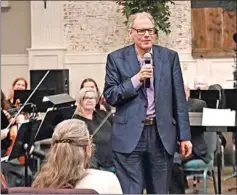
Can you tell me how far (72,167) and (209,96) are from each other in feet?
13.9

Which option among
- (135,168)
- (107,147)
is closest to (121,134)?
(135,168)

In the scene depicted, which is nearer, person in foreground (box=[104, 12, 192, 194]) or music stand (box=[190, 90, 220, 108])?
person in foreground (box=[104, 12, 192, 194])

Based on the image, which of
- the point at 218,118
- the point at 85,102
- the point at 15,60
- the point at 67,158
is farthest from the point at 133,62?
the point at 15,60

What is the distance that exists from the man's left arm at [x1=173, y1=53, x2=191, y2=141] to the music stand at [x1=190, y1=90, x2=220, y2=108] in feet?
10.4

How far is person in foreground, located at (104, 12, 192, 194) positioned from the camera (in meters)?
3.27

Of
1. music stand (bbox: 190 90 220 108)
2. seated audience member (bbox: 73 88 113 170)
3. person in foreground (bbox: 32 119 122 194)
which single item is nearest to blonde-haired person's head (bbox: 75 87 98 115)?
seated audience member (bbox: 73 88 113 170)

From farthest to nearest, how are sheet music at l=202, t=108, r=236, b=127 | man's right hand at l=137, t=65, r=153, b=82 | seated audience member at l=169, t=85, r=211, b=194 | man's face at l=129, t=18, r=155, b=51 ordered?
1. seated audience member at l=169, t=85, r=211, b=194
2. sheet music at l=202, t=108, r=236, b=127
3. man's face at l=129, t=18, r=155, b=51
4. man's right hand at l=137, t=65, r=153, b=82

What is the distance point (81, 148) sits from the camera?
2619 mm

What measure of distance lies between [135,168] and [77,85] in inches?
263

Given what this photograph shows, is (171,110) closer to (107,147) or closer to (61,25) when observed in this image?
(107,147)

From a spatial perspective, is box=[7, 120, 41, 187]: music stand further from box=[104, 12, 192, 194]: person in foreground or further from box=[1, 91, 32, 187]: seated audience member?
box=[104, 12, 192, 194]: person in foreground

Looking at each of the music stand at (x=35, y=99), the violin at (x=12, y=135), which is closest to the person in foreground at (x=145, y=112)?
the violin at (x=12, y=135)

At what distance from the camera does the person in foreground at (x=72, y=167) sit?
254cm

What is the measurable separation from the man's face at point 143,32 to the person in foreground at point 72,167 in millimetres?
760
